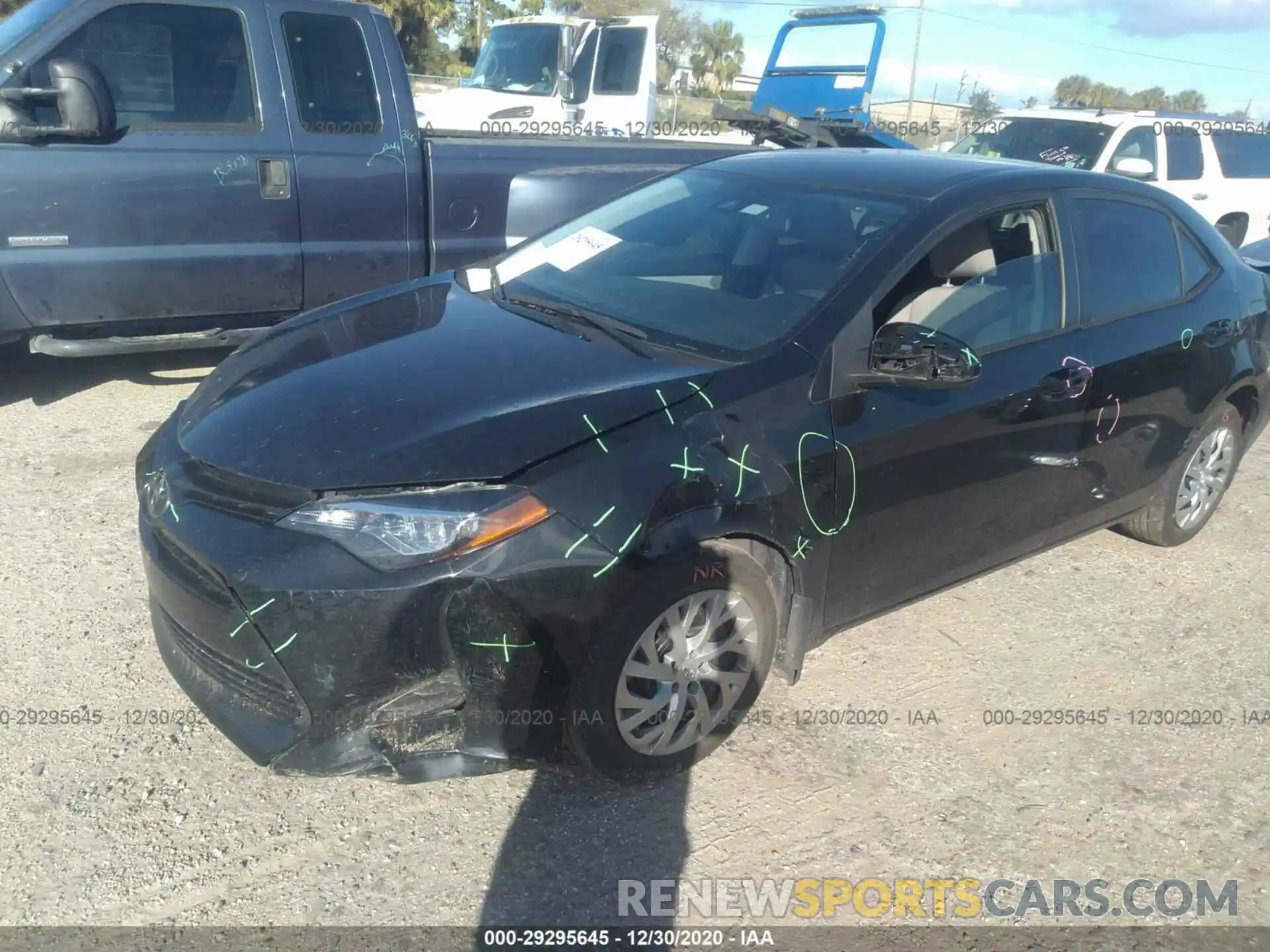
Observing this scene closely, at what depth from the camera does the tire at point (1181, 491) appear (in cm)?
456

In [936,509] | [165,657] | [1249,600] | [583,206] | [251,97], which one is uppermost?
[251,97]

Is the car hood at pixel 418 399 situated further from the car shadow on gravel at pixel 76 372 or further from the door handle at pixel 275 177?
the car shadow on gravel at pixel 76 372

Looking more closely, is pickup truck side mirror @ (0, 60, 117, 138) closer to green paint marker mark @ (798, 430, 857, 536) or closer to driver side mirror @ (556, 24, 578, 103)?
green paint marker mark @ (798, 430, 857, 536)

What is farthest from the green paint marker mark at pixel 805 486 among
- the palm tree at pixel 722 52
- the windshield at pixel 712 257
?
the palm tree at pixel 722 52

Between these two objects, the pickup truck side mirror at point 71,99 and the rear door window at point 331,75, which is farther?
the rear door window at point 331,75

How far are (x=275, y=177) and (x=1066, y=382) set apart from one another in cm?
403

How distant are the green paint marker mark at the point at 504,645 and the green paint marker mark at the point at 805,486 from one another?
908 mm

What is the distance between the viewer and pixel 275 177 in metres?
5.52

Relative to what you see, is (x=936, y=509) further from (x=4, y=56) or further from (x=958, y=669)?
(x=4, y=56)

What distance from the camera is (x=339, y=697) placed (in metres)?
2.55

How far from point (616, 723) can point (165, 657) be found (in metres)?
1.28

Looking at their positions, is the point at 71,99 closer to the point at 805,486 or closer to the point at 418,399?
the point at 418,399

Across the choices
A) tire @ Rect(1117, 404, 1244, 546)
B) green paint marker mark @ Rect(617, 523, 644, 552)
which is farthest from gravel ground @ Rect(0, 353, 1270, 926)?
green paint marker mark @ Rect(617, 523, 644, 552)

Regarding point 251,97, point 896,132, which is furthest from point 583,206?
point 896,132
